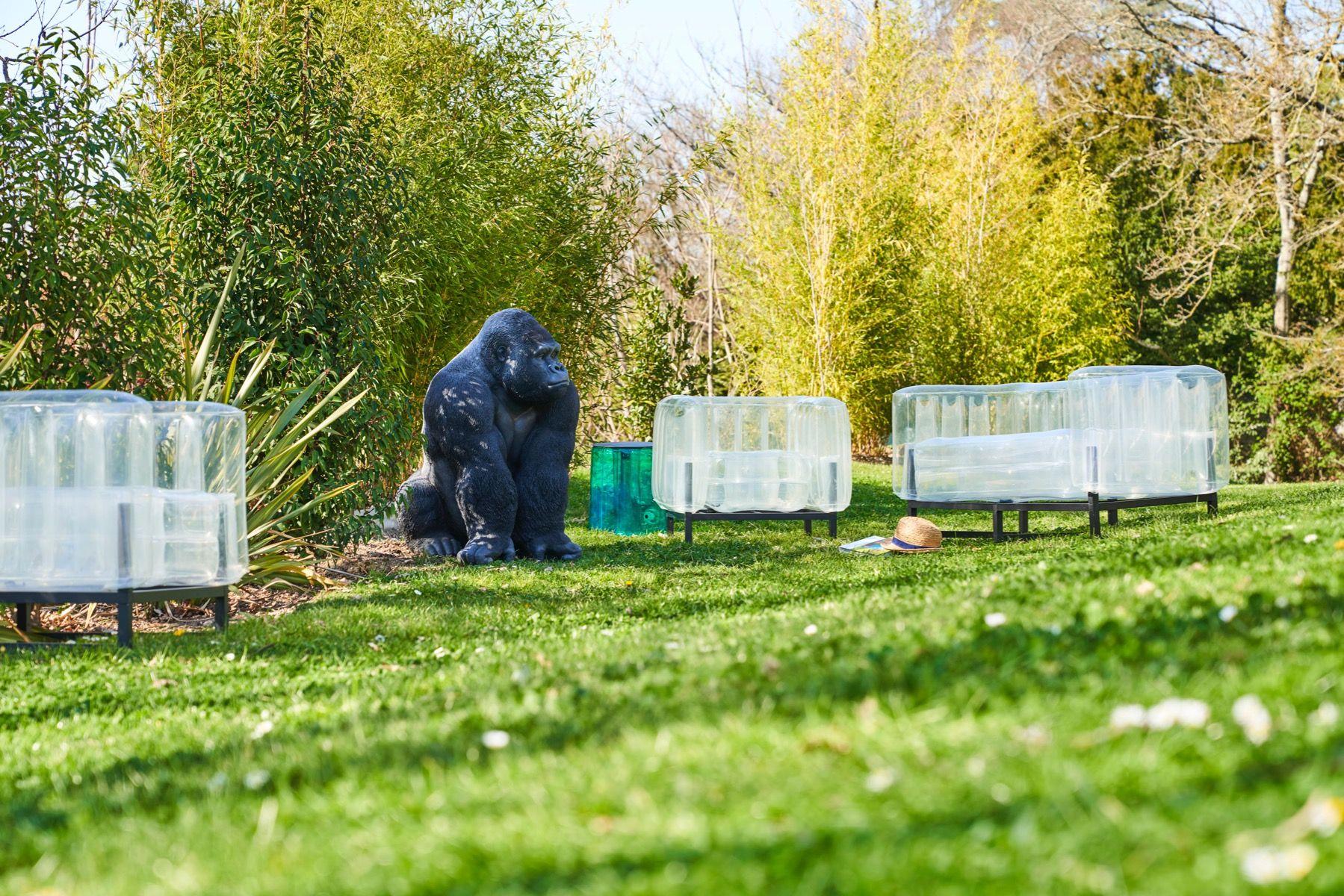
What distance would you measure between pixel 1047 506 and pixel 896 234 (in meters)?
7.08

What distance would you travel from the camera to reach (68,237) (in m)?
6.20

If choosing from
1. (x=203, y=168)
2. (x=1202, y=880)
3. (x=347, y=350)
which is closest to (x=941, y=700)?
(x=1202, y=880)

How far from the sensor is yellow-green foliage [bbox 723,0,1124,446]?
13.9 m

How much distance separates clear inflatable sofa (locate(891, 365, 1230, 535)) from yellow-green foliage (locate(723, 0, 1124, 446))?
5.33m

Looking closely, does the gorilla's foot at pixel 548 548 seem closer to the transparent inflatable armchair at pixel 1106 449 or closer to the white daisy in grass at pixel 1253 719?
the transparent inflatable armchair at pixel 1106 449

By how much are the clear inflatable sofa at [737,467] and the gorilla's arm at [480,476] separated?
163cm

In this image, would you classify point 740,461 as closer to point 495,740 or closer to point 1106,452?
point 1106,452

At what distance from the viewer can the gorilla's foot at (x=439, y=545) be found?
796 centimetres

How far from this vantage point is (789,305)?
556 inches

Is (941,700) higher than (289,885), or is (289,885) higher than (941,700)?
(941,700)

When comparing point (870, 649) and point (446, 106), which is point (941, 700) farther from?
point (446, 106)

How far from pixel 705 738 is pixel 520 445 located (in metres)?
5.84

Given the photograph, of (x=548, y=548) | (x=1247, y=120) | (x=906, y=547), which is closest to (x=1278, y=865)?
(x=906, y=547)

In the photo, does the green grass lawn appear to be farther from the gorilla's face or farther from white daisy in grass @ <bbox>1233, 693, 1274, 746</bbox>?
the gorilla's face
